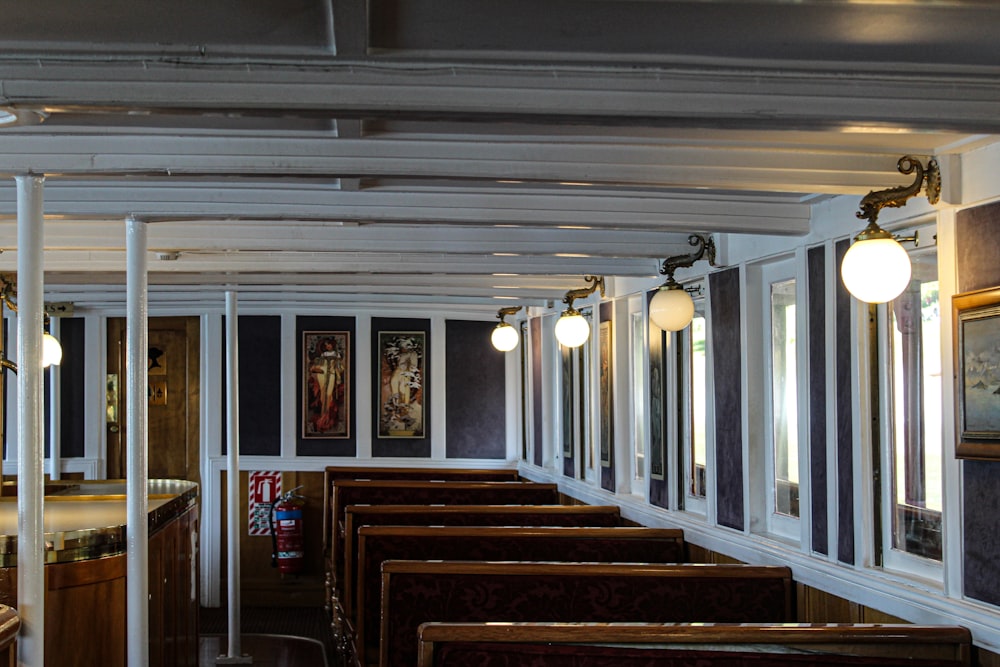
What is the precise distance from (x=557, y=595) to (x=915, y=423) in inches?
65.4

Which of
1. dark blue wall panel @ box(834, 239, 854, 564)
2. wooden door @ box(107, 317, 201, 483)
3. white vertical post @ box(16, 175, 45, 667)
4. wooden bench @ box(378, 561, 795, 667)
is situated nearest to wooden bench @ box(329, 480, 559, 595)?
wooden bench @ box(378, 561, 795, 667)

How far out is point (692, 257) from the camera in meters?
6.50

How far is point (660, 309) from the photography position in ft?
20.2

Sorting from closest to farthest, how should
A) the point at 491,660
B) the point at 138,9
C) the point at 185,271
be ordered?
the point at 138,9, the point at 491,660, the point at 185,271

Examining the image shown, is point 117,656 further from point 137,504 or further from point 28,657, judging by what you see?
point 28,657

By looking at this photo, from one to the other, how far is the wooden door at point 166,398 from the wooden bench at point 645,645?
9546 mm

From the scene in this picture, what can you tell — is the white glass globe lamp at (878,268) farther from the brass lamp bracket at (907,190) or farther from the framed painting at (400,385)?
the framed painting at (400,385)

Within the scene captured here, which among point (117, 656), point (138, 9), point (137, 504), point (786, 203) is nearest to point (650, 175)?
point (786, 203)

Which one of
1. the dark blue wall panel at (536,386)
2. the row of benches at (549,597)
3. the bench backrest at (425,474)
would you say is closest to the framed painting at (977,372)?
the row of benches at (549,597)

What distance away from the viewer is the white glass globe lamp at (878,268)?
381 cm

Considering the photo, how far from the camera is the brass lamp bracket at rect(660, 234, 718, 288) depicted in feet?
20.8

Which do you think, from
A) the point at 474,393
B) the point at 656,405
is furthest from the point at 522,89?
the point at 474,393

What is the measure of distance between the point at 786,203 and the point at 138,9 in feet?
11.1

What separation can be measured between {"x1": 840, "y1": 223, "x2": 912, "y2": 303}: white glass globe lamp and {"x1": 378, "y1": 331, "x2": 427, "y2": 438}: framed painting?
866 cm
